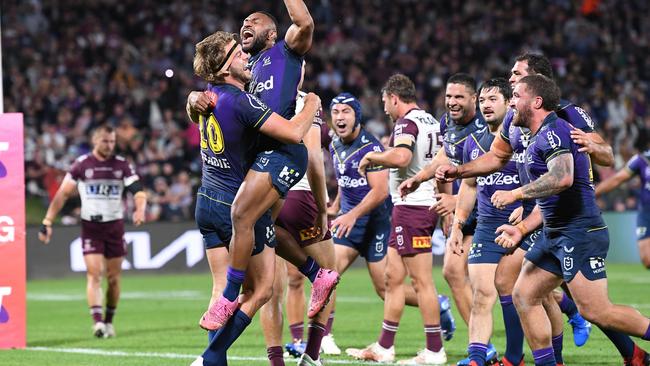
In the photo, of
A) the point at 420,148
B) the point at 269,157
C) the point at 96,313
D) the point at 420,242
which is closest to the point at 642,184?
the point at 420,148

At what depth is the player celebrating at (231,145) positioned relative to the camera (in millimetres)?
8156

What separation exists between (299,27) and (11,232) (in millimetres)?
5293

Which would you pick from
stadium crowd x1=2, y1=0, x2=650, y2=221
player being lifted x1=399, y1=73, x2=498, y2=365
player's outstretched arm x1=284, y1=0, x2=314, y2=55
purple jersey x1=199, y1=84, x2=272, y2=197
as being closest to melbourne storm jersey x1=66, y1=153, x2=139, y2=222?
player being lifted x1=399, y1=73, x2=498, y2=365

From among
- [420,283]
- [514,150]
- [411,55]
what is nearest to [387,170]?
[420,283]

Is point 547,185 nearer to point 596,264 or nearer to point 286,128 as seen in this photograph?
point 596,264

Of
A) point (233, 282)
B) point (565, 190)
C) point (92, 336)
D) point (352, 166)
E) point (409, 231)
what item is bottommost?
point (92, 336)

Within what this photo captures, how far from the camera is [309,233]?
978 cm

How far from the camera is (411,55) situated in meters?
31.4

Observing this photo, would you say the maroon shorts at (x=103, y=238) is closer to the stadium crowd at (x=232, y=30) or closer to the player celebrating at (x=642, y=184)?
the player celebrating at (x=642, y=184)

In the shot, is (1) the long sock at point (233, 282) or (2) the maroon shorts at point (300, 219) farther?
(2) the maroon shorts at point (300, 219)

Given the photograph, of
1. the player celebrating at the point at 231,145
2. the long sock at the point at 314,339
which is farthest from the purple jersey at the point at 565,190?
the long sock at the point at 314,339

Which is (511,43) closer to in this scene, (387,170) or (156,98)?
(156,98)

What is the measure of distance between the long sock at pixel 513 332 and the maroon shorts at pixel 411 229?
1.88 meters

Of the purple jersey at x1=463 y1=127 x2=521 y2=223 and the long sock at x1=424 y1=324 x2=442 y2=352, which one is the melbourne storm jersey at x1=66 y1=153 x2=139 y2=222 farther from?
the purple jersey at x1=463 y1=127 x2=521 y2=223
